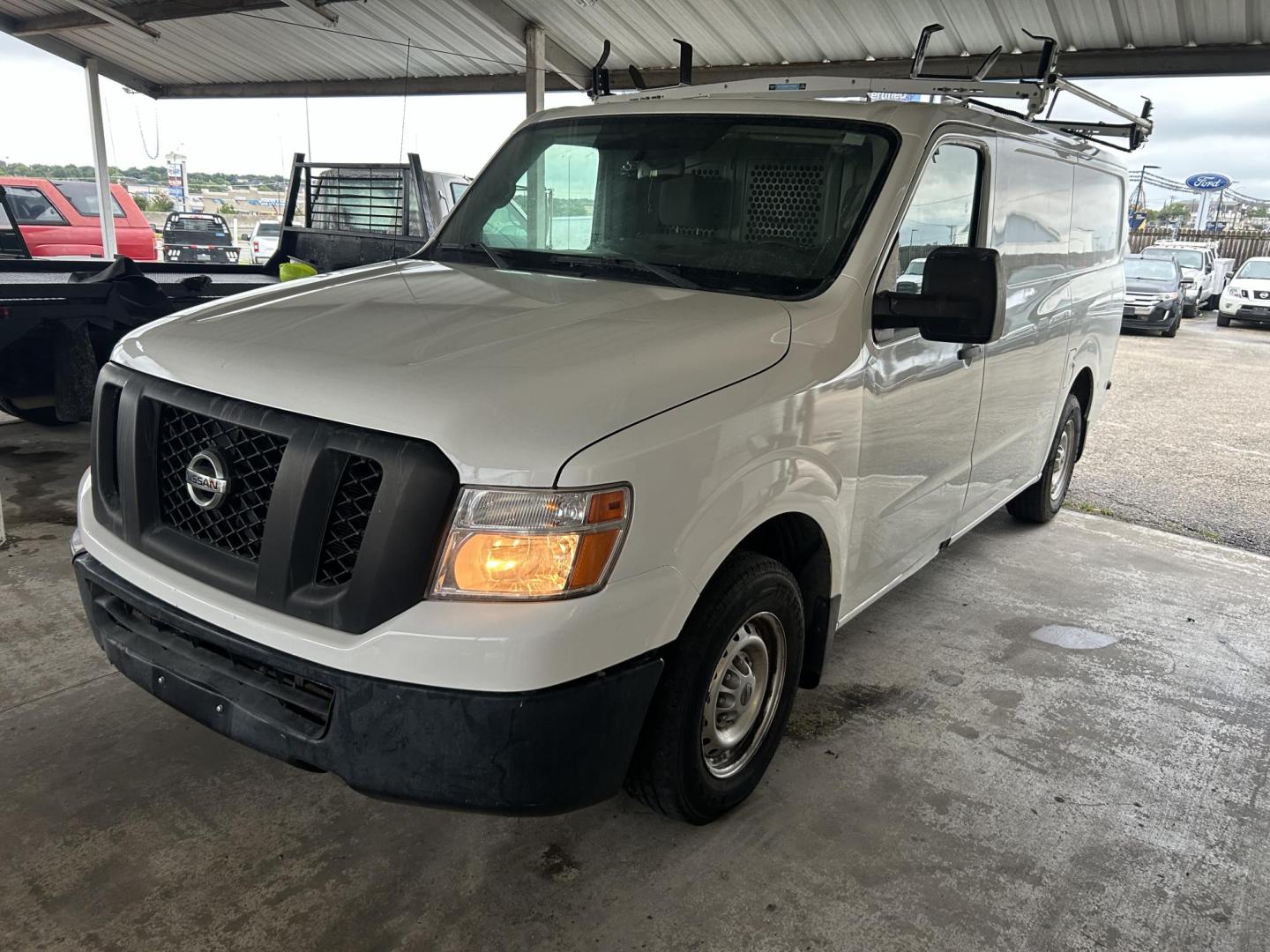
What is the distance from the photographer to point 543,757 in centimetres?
203

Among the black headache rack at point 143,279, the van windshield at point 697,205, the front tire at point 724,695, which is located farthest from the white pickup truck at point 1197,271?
the front tire at point 724,695

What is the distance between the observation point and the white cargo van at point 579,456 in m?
1.99

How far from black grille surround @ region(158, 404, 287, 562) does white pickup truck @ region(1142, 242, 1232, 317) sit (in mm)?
21418

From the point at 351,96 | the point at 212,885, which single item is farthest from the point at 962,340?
the point at 351,96

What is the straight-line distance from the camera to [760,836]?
2.75 metres

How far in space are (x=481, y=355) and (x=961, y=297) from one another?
137 cm

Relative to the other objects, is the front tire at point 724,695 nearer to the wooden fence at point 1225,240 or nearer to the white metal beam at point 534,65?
the white metal beam at point 534,65

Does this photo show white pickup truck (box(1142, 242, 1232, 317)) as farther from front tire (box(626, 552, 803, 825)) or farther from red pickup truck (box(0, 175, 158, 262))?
front tire (box(626, 552, 803, 825))

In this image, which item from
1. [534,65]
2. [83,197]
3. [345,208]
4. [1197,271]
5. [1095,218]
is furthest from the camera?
[1197,271]

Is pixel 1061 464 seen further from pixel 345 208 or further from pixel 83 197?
pixel 83 197

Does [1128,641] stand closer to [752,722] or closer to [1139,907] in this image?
[1139,907]

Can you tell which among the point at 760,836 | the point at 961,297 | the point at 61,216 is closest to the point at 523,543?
the point at 760,836

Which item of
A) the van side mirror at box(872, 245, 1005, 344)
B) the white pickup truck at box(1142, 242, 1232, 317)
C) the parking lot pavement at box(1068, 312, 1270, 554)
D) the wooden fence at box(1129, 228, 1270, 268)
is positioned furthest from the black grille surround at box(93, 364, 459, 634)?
the wooden fence at box(1129, 228, 1270, 268)

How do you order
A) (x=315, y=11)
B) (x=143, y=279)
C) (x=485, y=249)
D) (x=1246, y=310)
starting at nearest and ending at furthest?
(x=485, y=249), (x=143, y=279), (x=315, y=11), (x=1246, y=310)
